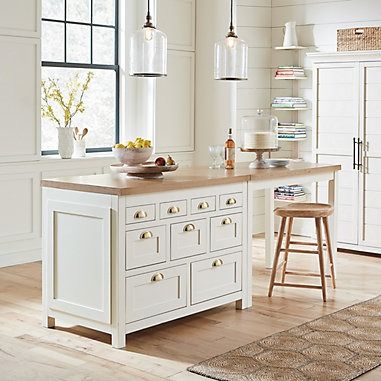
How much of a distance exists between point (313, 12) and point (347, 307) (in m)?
3.50

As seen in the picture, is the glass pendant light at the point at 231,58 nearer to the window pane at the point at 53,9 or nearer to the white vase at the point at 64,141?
the white vase at the point at 64,141

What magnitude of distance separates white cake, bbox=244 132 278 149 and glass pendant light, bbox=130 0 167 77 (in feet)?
3.19

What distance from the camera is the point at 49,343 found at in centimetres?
445

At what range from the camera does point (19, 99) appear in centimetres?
643

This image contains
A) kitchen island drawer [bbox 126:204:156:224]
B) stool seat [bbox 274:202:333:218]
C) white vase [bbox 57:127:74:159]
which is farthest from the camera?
white vase [bbox 57:127:74:159]

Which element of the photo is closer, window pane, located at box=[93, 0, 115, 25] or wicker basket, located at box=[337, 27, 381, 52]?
wicker basket, located at box=[337, 27, 381, 52]

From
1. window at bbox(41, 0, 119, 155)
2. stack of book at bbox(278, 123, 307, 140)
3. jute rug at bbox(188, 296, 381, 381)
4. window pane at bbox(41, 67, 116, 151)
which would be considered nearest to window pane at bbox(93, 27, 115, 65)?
window at bbox(41, 0, 119, 155)

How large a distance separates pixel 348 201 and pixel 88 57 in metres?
2.66

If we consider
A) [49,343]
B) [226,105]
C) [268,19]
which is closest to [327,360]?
[49,343]

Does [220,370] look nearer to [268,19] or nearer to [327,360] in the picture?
[327,360]

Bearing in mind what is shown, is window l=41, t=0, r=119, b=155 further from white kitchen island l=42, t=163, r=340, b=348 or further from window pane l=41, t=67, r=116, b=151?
white kitchen island l=42, t=163, r=340, b=348

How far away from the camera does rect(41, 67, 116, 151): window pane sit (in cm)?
723

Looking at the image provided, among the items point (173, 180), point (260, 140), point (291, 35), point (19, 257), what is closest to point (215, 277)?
point (173, 180)

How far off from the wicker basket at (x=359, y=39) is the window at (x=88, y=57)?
6.76 ft
